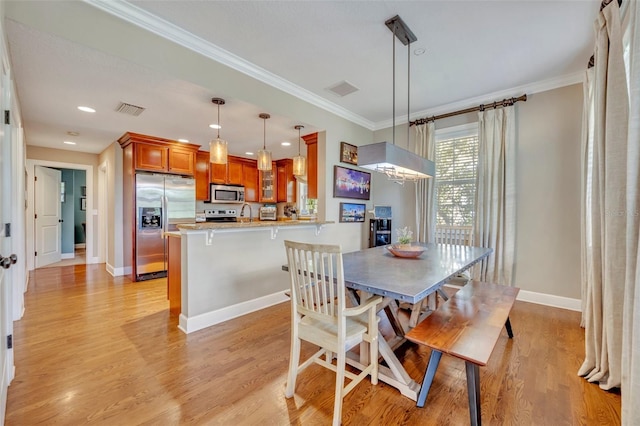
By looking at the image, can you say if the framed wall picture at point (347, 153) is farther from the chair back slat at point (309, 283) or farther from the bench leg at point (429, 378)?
the bench leg at point (429, 378)

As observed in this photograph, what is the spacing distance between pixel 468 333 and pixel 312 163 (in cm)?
303

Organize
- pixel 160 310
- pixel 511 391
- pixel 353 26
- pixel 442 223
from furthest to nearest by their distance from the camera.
→ pixel 442 223
pixel 160 310
pixel 353 26
pixel 511 391

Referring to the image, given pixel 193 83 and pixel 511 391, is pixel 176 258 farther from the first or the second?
pixel 511 391

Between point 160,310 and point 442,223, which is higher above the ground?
point 442,223

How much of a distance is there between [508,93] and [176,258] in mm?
4510

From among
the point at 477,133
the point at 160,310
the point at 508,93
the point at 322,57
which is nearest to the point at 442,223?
the point at 477,133

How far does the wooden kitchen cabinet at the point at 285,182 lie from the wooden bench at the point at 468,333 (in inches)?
195

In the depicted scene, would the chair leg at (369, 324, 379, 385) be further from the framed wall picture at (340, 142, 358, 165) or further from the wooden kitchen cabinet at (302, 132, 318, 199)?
the framed wall picture at (340, 142, 358, 165)

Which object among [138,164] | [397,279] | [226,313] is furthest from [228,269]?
[138,164]

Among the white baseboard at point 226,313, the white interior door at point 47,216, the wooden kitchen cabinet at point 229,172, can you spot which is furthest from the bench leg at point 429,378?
the white interior door at point 47,216

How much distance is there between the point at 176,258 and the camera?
2.88 meters

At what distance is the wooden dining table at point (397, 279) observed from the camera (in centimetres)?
147

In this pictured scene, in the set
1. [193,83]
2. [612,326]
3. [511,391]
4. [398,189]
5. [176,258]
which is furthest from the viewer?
[398,189]

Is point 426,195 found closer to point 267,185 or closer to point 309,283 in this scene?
point 309,283
